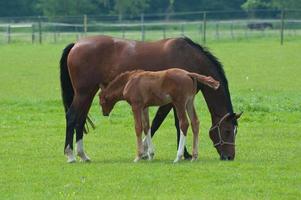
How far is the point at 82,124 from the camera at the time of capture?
13.8 metres

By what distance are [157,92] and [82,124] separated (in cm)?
151

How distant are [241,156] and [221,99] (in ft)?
3.02

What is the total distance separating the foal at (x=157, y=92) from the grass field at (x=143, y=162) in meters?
0.54

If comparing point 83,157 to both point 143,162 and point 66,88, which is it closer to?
point 143,162

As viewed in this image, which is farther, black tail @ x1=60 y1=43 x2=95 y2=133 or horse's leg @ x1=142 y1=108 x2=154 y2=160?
black tail @ x1=60 y1=43 x2=95 y2=133

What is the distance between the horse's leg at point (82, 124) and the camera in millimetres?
13475

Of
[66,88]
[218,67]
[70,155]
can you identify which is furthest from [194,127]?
[66,88]

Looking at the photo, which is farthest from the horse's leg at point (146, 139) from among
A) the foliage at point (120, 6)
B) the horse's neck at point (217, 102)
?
the foliage at point (120, 6)

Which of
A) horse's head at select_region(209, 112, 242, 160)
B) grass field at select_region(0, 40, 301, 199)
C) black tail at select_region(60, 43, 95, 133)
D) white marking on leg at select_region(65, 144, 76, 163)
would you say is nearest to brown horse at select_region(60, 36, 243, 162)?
horse's head at select_region(209, 112, 242, 160)

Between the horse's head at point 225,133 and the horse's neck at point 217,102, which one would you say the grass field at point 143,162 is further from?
the horse's neck at point 217,102

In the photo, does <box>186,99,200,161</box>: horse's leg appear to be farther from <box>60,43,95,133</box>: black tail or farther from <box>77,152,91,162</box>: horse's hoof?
<box>60,43,95,133</box>: black tail

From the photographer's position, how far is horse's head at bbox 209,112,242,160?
13422 mm

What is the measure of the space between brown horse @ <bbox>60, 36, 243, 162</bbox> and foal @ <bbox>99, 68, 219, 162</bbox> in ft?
1.35

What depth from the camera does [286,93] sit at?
79.2 ft
